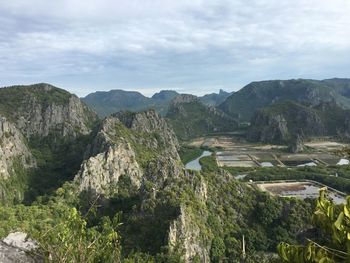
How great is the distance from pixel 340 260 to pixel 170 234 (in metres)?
65.3

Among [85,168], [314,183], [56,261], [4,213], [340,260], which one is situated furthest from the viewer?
[314,183]

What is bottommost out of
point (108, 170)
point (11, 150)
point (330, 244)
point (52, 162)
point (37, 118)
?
point (52, 162)

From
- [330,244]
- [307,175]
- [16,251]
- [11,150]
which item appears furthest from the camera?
[307,175]

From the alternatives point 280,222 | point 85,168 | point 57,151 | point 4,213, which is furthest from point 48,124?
point 280,222

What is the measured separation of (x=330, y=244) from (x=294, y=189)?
141 meters

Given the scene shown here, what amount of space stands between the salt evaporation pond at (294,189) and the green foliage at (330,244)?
128380mm

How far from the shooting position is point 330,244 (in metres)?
13.1

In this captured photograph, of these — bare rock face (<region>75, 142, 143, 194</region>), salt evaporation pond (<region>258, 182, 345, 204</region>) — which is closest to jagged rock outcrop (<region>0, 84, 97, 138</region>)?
bare rock face (<region>75, 142, 143, 194</region>)

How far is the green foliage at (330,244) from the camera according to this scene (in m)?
11.2

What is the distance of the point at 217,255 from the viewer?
3287 inches

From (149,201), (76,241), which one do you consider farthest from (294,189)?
(76,241)

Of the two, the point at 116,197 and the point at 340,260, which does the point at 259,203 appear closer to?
the point at 116,197

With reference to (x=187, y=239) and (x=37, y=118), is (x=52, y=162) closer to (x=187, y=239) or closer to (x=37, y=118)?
(x=37, y=118)

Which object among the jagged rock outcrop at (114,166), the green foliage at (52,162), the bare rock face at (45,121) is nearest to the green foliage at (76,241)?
the jagged rock outcrop at (114,166)
